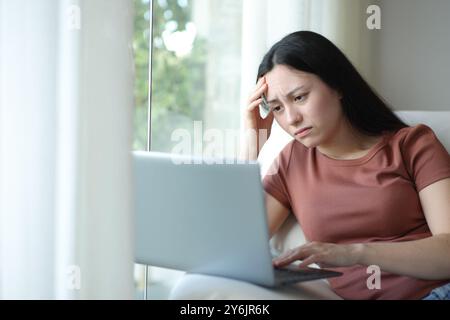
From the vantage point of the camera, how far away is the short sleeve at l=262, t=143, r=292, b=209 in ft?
5.24

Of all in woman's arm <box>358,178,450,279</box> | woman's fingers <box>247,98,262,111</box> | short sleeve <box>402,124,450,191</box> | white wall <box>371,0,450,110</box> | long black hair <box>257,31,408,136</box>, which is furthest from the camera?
white wall <box>371,0,450,110</box>

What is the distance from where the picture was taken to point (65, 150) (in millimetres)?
1105

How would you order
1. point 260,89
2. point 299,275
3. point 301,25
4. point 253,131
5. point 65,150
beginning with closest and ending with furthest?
1. point 65,150
2. point 299,275
3. point 260,89
4. point 253,131
5. point 301,25

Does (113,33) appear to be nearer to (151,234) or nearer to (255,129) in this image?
(151,234)

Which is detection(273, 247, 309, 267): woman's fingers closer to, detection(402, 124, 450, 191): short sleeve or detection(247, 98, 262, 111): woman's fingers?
detection(402, 124, 450, 191): short sleeve

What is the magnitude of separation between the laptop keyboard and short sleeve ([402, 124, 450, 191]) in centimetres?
33

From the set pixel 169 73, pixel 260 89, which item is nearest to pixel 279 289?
pixel 260 89

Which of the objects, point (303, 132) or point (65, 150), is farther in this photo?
point (303, 132)

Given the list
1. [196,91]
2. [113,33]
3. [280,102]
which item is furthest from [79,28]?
[196,91]

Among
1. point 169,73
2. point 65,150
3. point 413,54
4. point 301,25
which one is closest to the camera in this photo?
point 65,150

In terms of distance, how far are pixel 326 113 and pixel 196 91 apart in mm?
2817

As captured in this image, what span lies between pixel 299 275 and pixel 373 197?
32cm

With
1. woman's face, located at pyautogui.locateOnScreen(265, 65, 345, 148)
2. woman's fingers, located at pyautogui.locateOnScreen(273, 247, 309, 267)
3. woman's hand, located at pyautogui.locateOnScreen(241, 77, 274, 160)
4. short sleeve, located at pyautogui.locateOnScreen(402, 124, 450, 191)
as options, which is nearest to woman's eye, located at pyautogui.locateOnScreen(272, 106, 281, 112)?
woman's face, located at pyautogui.locateOnScreen(265, 65, 345, 148)

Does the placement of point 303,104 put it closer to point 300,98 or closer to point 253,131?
point 300,98
